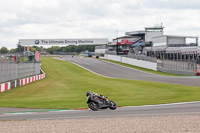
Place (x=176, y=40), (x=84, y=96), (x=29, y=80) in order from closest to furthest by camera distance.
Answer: (x=84, y=96), (x=29, y=80), (x=176, y=40)

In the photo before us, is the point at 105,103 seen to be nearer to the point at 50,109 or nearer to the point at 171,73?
the point at 50,109

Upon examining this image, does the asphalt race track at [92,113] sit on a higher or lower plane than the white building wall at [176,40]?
lower

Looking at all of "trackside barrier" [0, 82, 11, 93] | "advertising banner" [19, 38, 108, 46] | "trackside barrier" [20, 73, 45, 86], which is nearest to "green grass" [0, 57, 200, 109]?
"trackside barrier" [0, 82, 11, 93]

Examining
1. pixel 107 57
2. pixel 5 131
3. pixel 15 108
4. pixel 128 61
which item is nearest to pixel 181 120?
pixel 5 131

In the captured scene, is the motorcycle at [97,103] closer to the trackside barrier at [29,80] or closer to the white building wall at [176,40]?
the trackside barrier at [29,80]

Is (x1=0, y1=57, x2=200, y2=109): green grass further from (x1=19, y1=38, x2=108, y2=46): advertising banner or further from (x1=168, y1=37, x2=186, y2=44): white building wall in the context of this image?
(x1=168, y1=37, x2=186, y2=44): white building wall

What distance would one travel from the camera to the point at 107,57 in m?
91.2


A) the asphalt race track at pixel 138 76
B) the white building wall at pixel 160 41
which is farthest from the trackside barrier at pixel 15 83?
the white building wall at pixel 160 41

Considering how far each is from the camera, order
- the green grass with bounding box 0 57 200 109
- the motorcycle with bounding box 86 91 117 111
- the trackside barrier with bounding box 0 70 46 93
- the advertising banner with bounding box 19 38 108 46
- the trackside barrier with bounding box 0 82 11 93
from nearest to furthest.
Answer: the motorcycle with bounding box 86 91 117 111, the green grass with bounding box 0 57 200 109, the trackside barrier with bounding box 0 82 11 93, the trackside barrier with bounding box 0 70 46 93, the advertising banner with bounding box 19 38 108 46

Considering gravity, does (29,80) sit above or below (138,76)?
above

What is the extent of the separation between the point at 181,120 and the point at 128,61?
5884cm

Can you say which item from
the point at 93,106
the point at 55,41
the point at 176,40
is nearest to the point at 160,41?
the point at 176,40

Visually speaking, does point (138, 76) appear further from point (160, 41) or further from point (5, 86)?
point (160, 41)

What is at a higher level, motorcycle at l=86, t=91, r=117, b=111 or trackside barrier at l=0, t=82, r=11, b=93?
motorcycle at l=86, t=91, r=117, b=111
